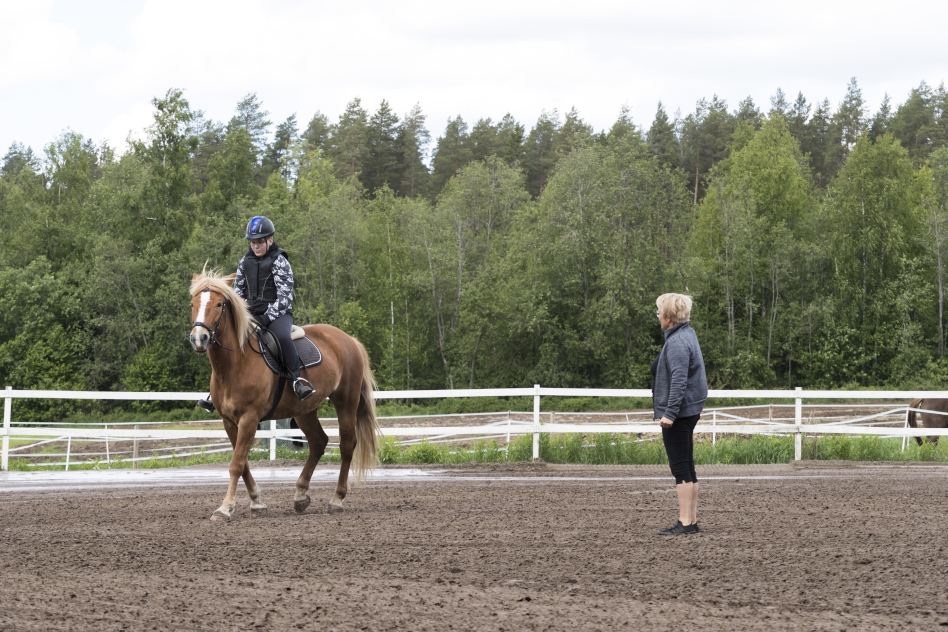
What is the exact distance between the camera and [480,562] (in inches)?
238

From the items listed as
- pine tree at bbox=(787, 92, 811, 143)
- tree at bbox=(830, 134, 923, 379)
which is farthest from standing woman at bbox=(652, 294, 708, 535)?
pine tree at bbox=(787, 92, 811, 143)

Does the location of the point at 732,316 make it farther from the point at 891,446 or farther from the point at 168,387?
the point at 891,446

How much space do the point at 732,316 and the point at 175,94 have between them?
3477 centimetres

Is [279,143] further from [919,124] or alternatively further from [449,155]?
[919,124]

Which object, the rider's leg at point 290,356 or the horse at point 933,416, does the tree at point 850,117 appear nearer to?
the horse at point 933,416

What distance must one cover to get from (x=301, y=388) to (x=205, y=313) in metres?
1.21

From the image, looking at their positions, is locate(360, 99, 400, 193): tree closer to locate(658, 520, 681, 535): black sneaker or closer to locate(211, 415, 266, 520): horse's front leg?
locate(211, 415, 266, 520): horse's front leg

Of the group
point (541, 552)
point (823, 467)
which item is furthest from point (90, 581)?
point (823, 467)

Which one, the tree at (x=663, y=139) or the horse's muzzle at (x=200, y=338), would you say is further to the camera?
the tree at (x=663, y=139)

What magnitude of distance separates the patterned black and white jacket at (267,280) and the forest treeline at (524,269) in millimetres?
40667

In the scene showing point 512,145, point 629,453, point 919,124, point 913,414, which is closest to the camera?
point 629,453

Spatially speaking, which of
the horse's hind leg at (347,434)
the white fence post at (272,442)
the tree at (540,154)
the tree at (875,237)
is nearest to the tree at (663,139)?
the tree at (540,154)

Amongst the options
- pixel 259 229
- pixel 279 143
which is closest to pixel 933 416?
pixel 259 229

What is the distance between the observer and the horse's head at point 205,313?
25.2 ft
